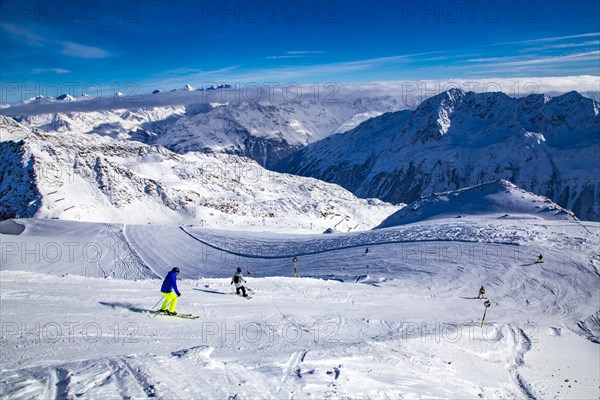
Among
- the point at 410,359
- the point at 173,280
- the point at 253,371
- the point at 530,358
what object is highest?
the point at 173,280

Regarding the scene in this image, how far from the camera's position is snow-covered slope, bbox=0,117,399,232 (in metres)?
80.8

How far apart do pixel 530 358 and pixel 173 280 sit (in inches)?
567

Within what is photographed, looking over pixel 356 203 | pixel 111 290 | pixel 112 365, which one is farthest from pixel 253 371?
pixel 356 203

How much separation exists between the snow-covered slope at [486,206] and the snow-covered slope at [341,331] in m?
13.4

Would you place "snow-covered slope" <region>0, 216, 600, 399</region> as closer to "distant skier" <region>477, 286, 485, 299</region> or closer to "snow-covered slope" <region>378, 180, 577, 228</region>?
"distant skier" <region>477, 286, 485, 299</region>

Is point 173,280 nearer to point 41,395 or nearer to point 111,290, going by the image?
point 111,290

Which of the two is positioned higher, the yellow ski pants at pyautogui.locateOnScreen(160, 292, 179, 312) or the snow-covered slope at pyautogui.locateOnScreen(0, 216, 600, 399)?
the yellow ski pants at pyautogui.locateOnScreen(160, 292, 179, 312)

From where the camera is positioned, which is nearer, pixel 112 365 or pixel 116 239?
pixel 112 365

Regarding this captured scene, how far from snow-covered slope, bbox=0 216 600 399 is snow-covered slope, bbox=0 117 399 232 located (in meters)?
51.3

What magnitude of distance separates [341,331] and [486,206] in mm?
41163

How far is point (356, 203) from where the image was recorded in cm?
12181

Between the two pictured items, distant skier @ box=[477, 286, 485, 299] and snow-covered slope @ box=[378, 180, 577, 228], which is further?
snow-covered slope @ box=[378, 180, 577, 228]

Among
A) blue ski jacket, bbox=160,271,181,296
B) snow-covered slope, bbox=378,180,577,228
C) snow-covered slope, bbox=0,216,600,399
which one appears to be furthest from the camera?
snow-covered slope, bbox=378,180,577,228

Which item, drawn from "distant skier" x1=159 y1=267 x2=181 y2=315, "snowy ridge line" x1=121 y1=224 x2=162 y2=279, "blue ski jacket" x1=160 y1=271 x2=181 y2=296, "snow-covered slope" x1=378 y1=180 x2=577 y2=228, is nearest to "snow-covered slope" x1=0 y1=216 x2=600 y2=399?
"distant skier" x1=159 y1=267 x2=181 y2=315
